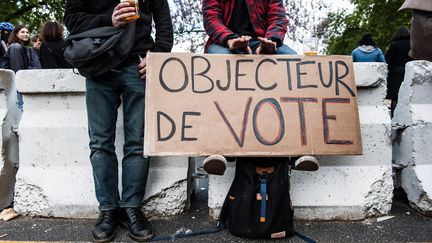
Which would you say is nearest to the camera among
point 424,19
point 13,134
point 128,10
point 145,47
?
point 424,19

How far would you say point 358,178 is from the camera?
9.09ft

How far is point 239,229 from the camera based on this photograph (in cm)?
240

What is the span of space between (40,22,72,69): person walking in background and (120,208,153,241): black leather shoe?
2670mm

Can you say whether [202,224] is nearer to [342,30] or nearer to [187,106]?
[187,106]

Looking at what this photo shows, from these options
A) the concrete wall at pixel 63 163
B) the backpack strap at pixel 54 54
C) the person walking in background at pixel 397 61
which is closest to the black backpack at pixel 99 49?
the concrete wall at pixel 63 163

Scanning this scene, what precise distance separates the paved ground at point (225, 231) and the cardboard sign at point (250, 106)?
547 mm

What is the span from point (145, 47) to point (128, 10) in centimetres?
35

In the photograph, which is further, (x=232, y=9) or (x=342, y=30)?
(x=342, y=30)

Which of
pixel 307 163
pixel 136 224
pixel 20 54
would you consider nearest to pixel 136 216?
pixel 136 224

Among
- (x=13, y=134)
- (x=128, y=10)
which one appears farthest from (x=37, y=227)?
(x=128, y=10)

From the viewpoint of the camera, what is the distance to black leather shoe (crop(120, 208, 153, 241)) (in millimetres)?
2398

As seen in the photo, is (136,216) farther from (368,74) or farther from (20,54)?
(20,54)

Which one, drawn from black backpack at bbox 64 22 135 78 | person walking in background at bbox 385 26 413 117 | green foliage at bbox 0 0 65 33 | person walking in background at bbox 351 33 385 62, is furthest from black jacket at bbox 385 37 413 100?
green foliage at bbox 0 0 65 33

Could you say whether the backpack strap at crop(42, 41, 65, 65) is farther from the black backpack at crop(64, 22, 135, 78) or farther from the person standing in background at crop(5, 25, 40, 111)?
the black backpack at crop(64, 22, 135, 78)
